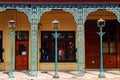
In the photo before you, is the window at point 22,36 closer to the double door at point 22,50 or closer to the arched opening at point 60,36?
the double door at point 22,50

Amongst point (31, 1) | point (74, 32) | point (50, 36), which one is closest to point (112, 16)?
point (74, 32)

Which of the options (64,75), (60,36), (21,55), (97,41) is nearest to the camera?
(64,75)

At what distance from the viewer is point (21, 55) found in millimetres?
29641

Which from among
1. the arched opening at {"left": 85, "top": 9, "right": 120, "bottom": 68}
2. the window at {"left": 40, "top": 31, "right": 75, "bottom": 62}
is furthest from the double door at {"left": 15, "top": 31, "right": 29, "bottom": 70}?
the arched opening at {"left": 85, "top": 9, "right": 120, "bottom": 68}

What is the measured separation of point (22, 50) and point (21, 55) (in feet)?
1.26

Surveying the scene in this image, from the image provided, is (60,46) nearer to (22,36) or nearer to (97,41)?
(97,41)

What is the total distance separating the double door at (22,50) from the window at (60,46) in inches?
46.0

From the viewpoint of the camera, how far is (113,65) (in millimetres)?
30000

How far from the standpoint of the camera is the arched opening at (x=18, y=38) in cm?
2936

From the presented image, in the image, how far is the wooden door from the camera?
2953cm

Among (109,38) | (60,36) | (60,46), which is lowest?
(60,46)

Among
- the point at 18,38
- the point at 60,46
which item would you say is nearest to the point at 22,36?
the point at 18,38

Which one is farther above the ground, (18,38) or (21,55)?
(18,38)

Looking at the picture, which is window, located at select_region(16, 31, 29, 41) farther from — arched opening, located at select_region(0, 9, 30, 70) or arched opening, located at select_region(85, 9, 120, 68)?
arched opening, located at select_region(85, 9, 120, 68)
